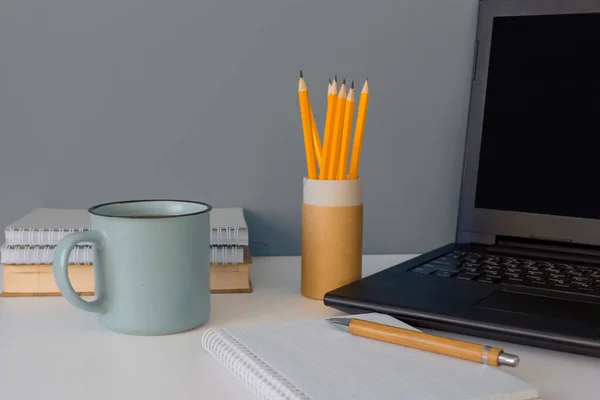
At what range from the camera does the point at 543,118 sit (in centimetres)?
73

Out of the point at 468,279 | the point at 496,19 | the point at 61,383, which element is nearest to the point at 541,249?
the point at 468,279

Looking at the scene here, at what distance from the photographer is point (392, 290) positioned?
58 centimetres

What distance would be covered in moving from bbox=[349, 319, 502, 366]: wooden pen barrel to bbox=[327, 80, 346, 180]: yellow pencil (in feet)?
0.62

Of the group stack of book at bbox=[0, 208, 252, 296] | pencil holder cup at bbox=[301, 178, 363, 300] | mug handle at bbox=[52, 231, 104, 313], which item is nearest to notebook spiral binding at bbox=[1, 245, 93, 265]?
stack of book at bbox=[0, 208, 252, 296]

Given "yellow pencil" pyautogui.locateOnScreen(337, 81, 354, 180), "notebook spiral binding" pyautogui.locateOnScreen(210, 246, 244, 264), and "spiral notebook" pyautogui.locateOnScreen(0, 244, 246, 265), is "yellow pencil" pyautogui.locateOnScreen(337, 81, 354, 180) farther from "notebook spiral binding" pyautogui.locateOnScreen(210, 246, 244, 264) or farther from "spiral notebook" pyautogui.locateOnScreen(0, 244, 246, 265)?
"spiral notebook" pyautogui.locateOnScreen(0, 244, 246, 265)

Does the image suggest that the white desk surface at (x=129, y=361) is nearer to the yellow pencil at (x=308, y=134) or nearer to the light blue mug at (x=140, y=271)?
the light blue mug at (x=140, y=271)

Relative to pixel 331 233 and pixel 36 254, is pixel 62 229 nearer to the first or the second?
pixel 36 254

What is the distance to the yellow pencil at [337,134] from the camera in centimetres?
62

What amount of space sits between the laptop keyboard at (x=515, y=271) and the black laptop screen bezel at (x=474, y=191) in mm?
46

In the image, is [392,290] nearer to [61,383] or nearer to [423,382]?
[423,382]

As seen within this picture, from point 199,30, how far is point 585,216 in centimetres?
48

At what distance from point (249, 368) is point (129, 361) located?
10 cm

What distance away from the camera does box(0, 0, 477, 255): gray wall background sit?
0.77 m

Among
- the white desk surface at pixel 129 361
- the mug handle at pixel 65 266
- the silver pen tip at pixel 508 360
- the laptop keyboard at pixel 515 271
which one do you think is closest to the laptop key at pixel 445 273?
the laptop keyboard at pixel 515 271
